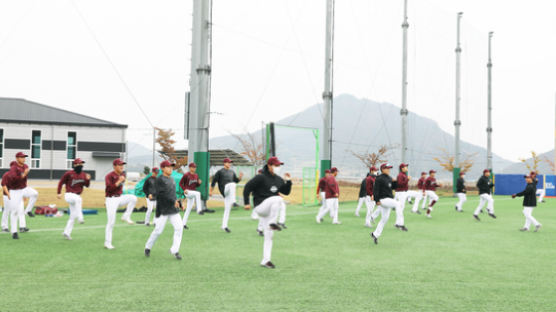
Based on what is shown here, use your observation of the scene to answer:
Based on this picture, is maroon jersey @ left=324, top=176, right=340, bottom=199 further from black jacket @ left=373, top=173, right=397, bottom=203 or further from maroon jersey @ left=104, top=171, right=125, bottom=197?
maroon jersey @ left=104, top=171, right=125, bottom=197

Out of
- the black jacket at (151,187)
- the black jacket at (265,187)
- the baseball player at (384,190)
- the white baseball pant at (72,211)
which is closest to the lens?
the black jacket at (265,187)

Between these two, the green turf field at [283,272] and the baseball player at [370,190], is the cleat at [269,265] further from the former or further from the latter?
the baseball player at [370,190]

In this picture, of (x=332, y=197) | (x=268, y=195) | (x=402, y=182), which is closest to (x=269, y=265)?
(x=268, y=195)

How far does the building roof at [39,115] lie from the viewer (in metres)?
42.6

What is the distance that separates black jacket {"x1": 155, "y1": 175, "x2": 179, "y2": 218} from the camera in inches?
344

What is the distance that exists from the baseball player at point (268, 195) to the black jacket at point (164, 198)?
1519 mm

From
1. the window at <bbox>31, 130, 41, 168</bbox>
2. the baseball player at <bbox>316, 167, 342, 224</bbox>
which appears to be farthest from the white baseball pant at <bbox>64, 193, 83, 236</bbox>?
the window at <bbox>31, 130, 41, 168</bbox>

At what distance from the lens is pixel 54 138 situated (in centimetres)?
4297

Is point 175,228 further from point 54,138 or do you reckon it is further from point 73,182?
point 54,138

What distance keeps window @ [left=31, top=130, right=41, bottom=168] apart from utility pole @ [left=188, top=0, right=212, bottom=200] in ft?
96.5

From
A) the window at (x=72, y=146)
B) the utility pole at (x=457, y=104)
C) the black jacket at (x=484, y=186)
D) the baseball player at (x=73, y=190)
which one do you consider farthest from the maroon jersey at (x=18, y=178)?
the window at (x=72, y=146)

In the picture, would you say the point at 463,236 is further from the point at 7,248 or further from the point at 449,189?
the point at 449,189

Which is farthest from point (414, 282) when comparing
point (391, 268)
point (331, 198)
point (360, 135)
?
point (360, 135)

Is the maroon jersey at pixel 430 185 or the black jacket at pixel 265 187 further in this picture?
the maroon jersey at pixel 430 185
